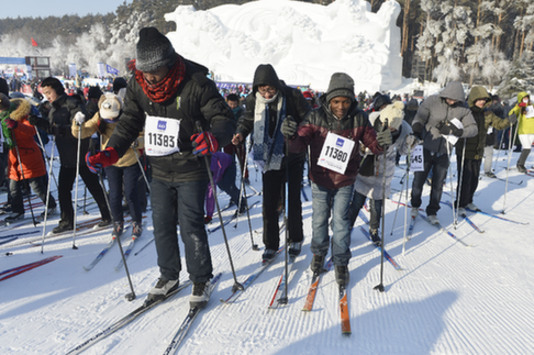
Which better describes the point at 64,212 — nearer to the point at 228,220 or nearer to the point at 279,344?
the point at 228,220

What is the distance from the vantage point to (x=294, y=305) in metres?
2.76

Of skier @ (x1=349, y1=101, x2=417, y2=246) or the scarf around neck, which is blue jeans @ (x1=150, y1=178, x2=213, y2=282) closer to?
the scarf around neck

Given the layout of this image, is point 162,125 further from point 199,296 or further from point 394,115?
point 394,115

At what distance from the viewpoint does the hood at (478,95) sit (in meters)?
4.52

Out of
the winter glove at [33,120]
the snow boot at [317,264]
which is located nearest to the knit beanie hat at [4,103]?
the winter glove at [33,120]

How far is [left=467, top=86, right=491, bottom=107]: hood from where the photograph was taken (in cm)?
452

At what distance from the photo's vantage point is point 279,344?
227cm

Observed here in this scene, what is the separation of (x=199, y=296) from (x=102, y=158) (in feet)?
4.30

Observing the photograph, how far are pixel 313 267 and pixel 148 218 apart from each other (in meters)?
2.82

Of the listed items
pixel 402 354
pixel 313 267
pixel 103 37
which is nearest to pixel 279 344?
pixel 402 354

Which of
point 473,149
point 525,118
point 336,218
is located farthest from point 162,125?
point 525,118

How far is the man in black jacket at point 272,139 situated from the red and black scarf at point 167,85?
89cm

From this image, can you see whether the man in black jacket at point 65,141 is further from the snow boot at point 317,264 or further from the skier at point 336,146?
the snow boot at point 317,264

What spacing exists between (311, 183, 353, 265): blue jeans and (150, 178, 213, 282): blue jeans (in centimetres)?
104
